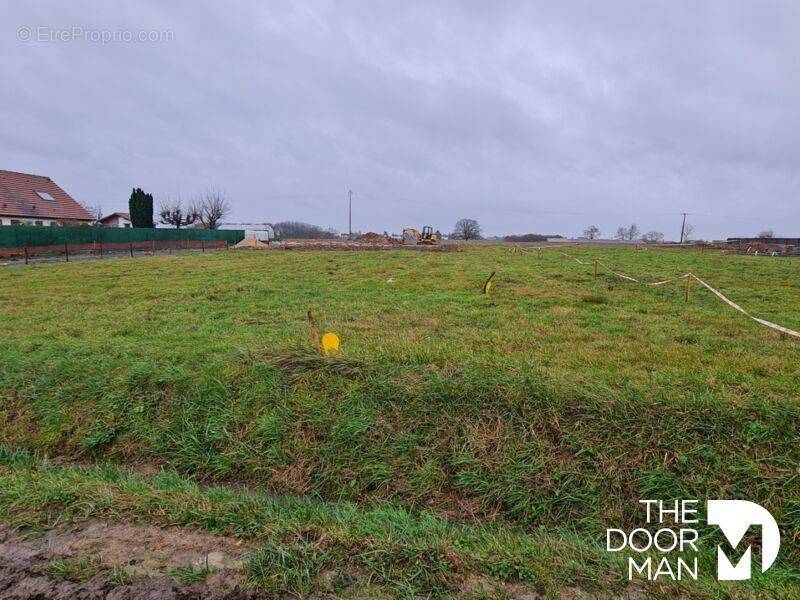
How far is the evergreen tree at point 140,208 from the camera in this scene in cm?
5053

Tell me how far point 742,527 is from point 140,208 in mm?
59908

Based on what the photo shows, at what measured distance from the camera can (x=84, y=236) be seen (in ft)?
96.7

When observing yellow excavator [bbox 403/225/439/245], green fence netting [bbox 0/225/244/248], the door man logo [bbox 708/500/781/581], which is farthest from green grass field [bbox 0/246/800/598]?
yellow excavator [bbox 403/225/439/245]

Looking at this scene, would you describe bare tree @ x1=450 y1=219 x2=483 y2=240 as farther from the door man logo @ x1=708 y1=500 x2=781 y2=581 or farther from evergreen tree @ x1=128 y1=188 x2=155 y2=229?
the door man logo @ x1=708 y1=500 x2=781 y2=581

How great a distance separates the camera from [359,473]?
348cm

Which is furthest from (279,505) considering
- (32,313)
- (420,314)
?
(32,313)

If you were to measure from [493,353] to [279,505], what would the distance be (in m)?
2.97

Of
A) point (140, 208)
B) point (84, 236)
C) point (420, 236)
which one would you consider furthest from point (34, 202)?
point (420, 236)

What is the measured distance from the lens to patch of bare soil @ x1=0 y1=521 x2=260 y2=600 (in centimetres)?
214

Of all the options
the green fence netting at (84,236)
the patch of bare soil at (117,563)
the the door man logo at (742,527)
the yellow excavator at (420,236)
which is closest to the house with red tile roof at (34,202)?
the green fence netting at (84,236)

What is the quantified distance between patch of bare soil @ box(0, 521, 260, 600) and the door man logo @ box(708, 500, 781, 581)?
8.97 feet

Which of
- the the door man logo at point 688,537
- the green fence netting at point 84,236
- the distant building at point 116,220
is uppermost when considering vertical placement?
the distant building at point 116,220

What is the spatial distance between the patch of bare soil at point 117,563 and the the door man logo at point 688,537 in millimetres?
2324

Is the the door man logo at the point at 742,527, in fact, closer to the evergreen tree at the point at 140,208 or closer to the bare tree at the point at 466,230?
the evergreen tree at the point at 140,208
